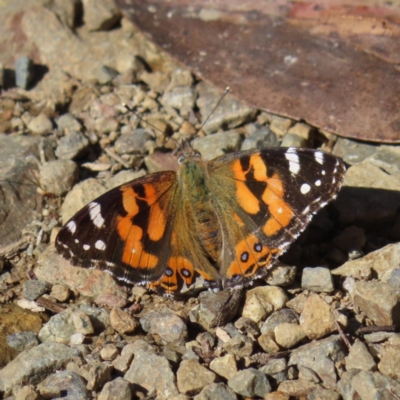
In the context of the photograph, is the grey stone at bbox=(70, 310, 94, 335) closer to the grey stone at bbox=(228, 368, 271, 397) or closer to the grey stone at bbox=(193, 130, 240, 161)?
the grey stone at bbox=(228, 368, 271, 397)

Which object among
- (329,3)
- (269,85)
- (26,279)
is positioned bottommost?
(26,279)

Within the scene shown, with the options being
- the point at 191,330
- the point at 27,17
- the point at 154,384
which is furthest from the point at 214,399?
the point at 27,17

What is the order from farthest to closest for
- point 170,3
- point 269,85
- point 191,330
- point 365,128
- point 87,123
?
point 170,3
point 87,123
point 269,85
point 365,128
point 191,330

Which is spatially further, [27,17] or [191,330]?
[27,17]

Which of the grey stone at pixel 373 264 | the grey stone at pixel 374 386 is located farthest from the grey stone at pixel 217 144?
the grey stone at pixel 374 386

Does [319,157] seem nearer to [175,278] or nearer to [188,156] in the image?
[188,156]

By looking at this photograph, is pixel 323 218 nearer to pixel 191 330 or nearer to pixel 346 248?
pixel 346 248
